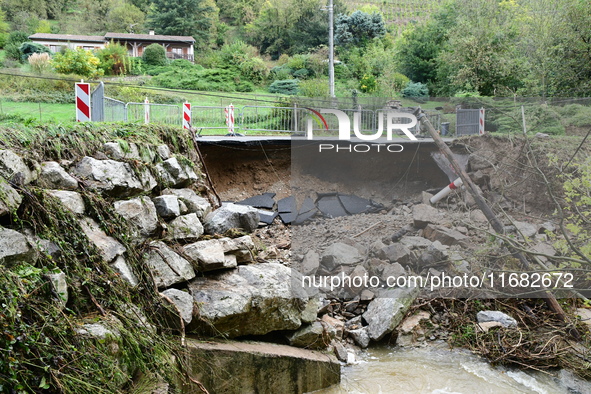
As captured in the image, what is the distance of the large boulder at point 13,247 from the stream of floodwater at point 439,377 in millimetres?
2980

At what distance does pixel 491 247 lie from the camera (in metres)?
5.96

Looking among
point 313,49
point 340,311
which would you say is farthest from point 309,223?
point 313,49

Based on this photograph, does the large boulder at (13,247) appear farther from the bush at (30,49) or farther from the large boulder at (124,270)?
the bush at (30,49)

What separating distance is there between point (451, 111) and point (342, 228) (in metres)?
2.71

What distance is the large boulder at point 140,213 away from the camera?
13.9ft

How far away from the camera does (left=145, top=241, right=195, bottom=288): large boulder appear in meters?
4.12

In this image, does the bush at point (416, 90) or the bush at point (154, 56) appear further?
the bush at point (154, 56)

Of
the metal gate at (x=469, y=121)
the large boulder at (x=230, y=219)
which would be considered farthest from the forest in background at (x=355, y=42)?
the large boulder at (x=230, y=219)

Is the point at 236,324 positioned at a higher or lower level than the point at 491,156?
lower

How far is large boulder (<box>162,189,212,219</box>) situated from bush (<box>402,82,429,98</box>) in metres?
12.6

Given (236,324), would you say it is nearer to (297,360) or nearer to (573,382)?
(297,360)

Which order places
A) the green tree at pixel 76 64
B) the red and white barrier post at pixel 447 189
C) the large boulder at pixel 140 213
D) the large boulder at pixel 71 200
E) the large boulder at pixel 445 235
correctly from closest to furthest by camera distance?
the large boulder at pixel 71 200
the large boulder at pixel 140 213
the large boulder at pixel 445 235
the red and white barrier post at pixel 447 189
the green tree at pixel 76 64

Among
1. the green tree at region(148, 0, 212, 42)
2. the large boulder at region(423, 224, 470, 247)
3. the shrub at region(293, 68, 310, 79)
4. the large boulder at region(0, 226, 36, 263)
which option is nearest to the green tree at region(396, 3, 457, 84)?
the shrub at region(293, 68, 310, 79)

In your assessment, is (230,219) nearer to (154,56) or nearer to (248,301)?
(248,301)
